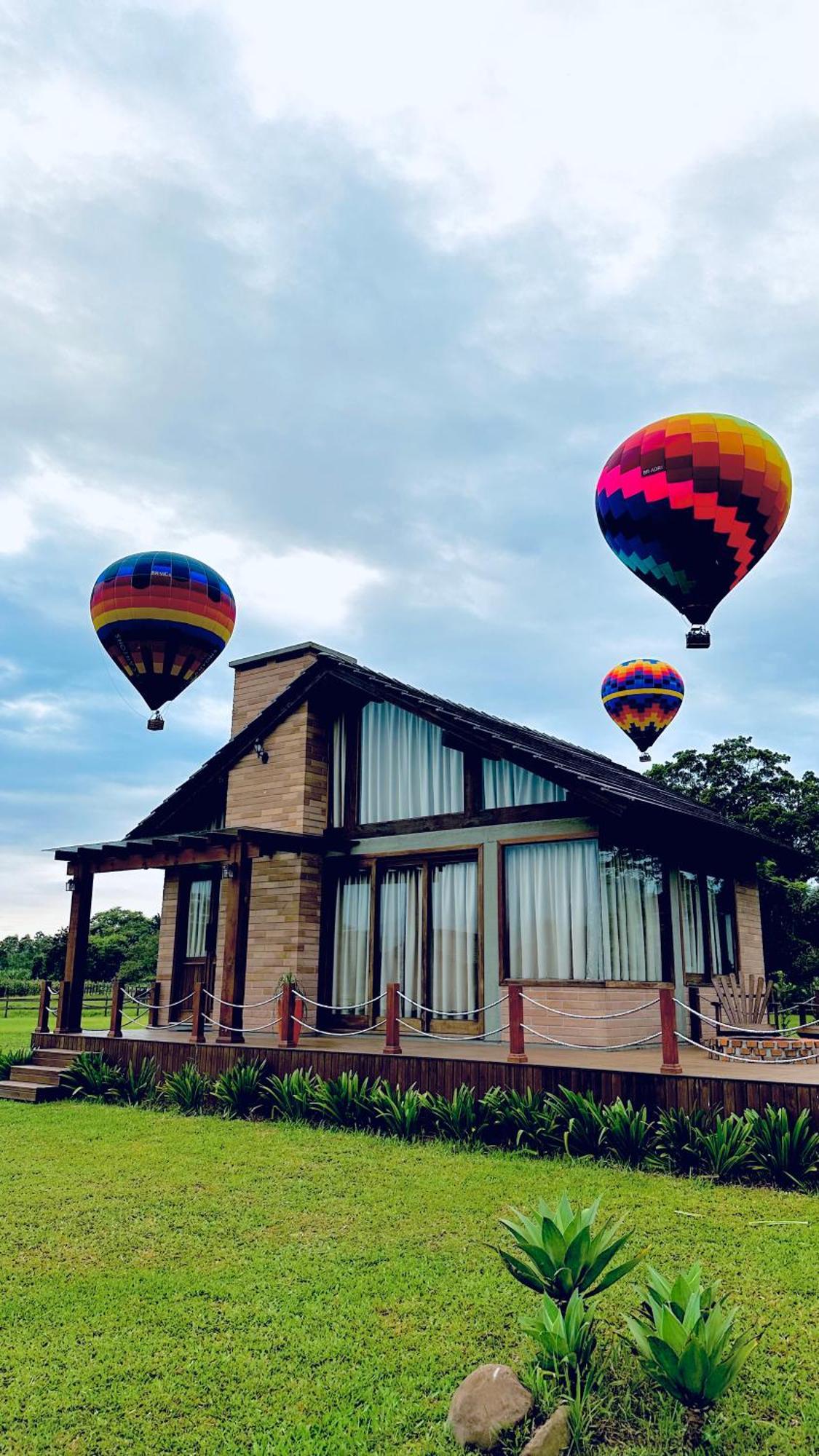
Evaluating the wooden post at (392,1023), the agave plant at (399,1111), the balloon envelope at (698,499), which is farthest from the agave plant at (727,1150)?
the balloon envelope at (698,499)

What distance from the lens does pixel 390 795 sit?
14.5 metres

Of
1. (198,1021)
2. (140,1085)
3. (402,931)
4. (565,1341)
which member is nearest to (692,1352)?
(565,1341)

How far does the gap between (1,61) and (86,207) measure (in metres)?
2.59

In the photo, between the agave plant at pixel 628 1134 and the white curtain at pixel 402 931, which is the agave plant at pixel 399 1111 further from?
the white curtain at pixel 402 931

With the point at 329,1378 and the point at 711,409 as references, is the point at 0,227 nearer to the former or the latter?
the point at 711,409

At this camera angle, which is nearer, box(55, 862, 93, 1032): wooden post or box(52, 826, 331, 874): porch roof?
box(52, 826, 331, 874): porch roof

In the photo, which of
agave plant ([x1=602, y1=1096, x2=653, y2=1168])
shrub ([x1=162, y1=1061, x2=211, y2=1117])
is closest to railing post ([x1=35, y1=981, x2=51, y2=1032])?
shrub ([x1=162, y1=1061, x2=211, y2=1117])

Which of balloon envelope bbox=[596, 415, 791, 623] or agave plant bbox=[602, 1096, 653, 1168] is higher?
balloon envelope bbox=[596, 415, 791, 623]

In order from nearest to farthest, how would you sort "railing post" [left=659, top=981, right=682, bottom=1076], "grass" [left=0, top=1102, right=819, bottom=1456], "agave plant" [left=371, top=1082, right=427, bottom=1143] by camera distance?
"grass" [left=0, top=1102, right=819, bottom=1456]
"railing post" [left=659, top=981, right=682, bottom=1076]
"agave plant" [left=371, top=1082, right=427, bottom=1143]

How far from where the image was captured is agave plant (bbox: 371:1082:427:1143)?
929 centimetres

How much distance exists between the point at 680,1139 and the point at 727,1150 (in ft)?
1.58

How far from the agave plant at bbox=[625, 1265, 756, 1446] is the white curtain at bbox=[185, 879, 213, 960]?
13246 millimetres

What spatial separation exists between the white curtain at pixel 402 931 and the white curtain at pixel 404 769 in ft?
3.17

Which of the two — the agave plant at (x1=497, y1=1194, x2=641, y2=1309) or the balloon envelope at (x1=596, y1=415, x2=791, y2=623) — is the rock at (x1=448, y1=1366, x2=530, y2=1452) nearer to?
the agave plant at (x1=497, y1=1194, x2=641, y2=1309)
